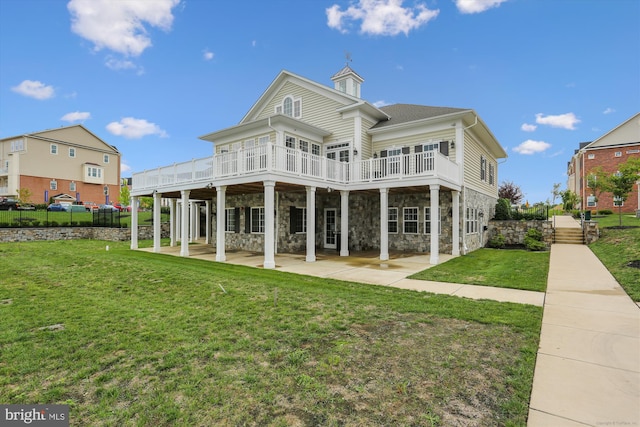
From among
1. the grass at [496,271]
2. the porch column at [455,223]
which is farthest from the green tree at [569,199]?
the porch column at [455,223]

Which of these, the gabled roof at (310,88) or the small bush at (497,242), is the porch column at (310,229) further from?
the small bush at (497,242)

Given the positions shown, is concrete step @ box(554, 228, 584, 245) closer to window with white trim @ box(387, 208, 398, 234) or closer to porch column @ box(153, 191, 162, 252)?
window with white trim @ box(387, 208, 398, 234)

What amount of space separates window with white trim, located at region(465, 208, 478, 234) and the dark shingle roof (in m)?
4.81

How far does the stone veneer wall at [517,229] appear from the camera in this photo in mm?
16750

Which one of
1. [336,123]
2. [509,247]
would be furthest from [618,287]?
[336,123]

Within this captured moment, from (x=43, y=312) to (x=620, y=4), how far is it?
69.9 feet

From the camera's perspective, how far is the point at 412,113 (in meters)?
16.3

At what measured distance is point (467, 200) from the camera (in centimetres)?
1500

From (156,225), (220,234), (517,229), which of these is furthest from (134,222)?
(517,229)

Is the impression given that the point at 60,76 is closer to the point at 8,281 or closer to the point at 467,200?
the point at 8,281

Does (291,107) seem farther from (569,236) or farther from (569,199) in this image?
(569,199)

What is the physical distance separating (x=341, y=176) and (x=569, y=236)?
13.2 metres

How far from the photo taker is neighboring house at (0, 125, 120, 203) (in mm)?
38938

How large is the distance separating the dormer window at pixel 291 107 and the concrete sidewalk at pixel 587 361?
14302mm
